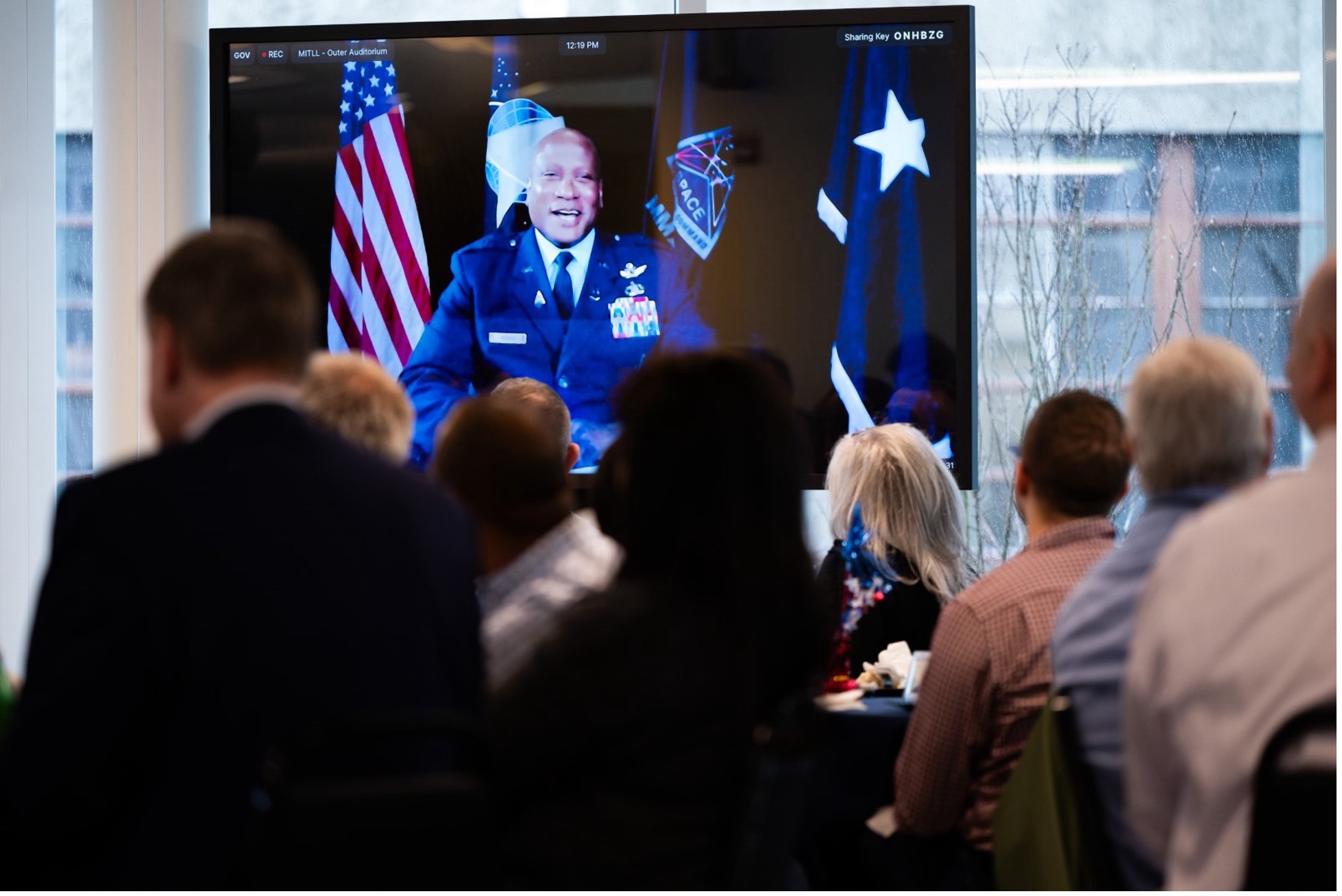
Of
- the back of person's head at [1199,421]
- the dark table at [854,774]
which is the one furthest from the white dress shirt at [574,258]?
the back of person's head at [1199,421]

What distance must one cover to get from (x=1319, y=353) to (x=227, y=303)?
4.71ft

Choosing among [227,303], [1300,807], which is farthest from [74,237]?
[1300,807]

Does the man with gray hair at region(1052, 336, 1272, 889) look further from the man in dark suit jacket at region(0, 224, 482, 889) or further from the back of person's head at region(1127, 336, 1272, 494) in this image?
the man in dark suit jacket at region(0, 224, 482, 889)

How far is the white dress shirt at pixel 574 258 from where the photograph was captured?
4758 mm

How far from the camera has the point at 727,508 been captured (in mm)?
1928

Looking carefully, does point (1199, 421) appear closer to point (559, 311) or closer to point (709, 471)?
point (709, 471)

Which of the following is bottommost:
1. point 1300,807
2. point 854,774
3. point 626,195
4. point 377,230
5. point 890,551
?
point 854,774

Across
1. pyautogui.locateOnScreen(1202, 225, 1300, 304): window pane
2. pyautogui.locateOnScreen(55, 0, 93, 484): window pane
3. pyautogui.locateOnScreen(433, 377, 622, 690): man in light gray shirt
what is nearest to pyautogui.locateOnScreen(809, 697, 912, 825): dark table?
pyautogui.locateOnScreen(433, 377, 622, 690): man in light gray shirt

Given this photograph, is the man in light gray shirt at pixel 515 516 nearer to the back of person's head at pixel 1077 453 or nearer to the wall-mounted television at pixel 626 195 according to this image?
the back of person's head at pixel 1077 453

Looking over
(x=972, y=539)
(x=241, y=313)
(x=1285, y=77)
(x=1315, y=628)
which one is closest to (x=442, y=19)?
(x=972, y=539)

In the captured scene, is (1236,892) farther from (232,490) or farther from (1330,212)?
(1330,212)

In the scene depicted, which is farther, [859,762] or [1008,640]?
[859,762]

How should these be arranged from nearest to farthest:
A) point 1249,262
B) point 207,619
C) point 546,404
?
point 207,619 → point 546,404 → point 1249,262

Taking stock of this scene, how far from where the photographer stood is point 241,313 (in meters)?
1.83
